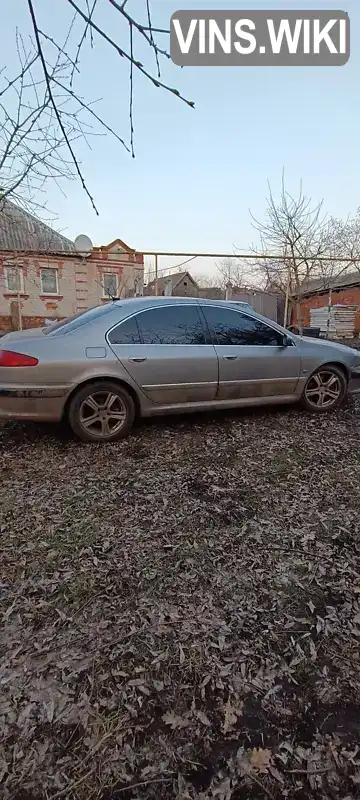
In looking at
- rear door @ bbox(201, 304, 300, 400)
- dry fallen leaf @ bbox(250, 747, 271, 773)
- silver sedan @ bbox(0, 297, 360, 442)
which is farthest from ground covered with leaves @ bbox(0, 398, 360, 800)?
rear door @ bbox(201, 304, 300, 400)

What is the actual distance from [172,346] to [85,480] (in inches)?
63.0

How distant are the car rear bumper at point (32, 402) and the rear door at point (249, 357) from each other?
5.38 ft

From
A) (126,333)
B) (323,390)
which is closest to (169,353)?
(126,333)

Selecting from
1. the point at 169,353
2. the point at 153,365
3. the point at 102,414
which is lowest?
the point at 102,414

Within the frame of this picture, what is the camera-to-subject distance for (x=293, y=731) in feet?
4.05

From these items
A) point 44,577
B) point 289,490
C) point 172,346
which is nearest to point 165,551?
point 44,577

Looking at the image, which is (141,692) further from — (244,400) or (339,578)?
(244,400)

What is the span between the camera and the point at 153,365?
145 inches

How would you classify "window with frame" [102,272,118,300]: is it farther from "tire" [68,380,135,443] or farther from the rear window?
"tire" [68,380,135,443]

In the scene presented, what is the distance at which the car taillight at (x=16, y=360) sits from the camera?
130 inches

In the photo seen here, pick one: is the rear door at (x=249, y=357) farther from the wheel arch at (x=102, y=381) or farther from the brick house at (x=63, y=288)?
the brick house at (x=63, y=288)

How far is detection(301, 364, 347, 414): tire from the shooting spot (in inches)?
176

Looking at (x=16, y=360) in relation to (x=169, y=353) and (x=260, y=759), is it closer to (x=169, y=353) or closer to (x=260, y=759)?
(x=169, y=353)

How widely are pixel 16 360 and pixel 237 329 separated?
89.3 inches
